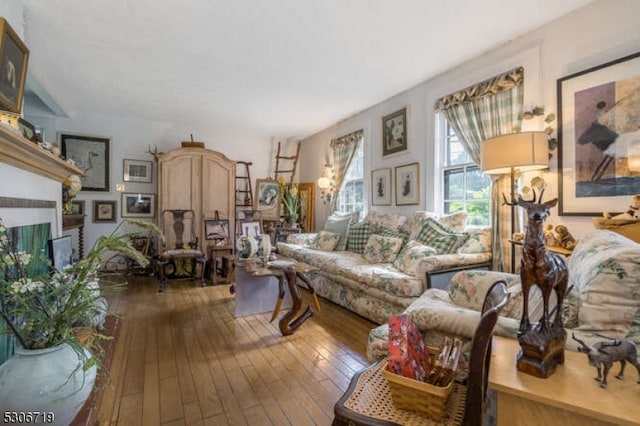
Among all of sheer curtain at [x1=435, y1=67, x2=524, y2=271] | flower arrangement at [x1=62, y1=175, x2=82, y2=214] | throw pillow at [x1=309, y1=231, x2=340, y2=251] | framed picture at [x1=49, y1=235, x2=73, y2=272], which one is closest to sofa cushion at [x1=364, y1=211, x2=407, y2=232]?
throw pillow at [x1=309, y1=231, x2=340, y2=251]

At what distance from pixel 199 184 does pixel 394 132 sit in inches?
136

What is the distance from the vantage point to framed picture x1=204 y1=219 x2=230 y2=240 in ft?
17.1

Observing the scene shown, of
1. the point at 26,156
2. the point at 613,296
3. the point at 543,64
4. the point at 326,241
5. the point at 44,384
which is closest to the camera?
the point at 613,296

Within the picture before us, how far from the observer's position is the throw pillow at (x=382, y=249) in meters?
3.47

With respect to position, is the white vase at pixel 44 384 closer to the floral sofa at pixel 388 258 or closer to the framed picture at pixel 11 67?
the framed picture at pixel 11 67

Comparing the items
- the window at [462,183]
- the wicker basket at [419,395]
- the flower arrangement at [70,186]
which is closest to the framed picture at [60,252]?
the flower arrangement at [70,186]

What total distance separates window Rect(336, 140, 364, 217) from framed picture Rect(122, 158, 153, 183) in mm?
3510

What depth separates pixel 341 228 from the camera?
460cm

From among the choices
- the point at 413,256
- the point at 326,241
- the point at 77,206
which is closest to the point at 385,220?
the point at 326,241

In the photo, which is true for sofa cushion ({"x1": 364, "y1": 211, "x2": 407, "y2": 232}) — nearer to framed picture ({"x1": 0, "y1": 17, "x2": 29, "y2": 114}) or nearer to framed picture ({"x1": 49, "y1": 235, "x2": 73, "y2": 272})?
framed picture ({"x1": 49, "y1": 235, "x2": 73, "y2": 272})

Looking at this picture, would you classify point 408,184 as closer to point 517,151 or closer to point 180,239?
point 517,151

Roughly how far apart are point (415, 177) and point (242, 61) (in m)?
2.40

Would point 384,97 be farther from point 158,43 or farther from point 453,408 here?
point 453,408

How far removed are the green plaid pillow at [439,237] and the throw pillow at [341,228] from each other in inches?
51.0
